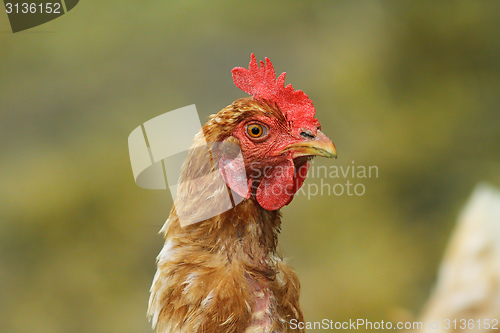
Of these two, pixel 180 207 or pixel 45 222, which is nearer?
pixel 180 207

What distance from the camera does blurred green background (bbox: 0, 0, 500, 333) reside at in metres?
2.76

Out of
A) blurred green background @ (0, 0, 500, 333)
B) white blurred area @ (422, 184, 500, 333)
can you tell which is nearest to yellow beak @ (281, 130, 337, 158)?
blurred green background @ (0, 0, 500, 333)

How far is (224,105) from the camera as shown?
2.86 meters

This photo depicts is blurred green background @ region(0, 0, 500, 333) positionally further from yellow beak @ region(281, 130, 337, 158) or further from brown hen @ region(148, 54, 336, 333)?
yellow beak @ region(281, 130, 337, 158)

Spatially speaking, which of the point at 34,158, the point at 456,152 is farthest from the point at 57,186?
the point at 456,152

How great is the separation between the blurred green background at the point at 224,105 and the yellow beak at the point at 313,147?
1.62 m

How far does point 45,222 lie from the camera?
2816 mm

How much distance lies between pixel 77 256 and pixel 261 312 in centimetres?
213

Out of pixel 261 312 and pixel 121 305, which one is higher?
pixel 261 312

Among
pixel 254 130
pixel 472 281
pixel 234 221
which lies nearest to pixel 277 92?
pixel 254 130

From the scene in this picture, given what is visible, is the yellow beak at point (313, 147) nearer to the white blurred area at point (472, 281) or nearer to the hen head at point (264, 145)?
the hen head at point (264, 145)

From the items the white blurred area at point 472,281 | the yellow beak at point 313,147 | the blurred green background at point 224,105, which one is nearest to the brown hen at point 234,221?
the yellow beak at point 313,147

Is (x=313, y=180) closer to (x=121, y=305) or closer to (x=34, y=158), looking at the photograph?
(x=121, y=305)

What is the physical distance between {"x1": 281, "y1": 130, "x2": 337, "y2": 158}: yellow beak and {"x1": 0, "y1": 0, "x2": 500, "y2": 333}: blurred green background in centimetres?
162
